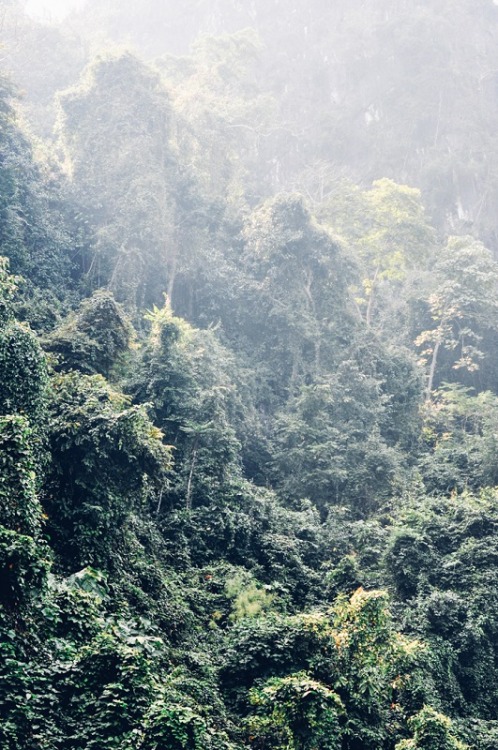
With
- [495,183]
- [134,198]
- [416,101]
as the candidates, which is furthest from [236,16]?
[134,198]

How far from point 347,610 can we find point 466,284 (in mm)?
18545

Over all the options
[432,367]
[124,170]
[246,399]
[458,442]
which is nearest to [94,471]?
[246,399]

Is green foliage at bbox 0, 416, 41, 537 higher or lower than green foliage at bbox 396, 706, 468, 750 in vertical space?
higher

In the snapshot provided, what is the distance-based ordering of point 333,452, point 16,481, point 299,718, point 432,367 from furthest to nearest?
point 432,367 < point 333,452 < point 299,718 < point 16,481

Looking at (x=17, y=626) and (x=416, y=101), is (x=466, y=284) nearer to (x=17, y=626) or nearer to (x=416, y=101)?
(x=416, y=101)

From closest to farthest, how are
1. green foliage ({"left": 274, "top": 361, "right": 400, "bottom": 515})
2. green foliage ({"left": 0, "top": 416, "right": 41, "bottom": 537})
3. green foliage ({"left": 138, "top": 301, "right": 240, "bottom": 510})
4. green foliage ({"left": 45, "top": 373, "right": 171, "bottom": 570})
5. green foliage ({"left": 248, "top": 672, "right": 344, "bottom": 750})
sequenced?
green foliage ({"left": 0, "top": 416, "right": 41, "bottom": 537})
green foliage ({"left": 248, "top": 672, "right": 344, "bottom": 750})
green foliage ({"left": 45, "top": 373, "right": 171, "bottom": 570})
green foliage ({"left": 138, "top": 301, "right": 240, "bottom": 510})
green foliage ({"left": 274, "top": 361, "right": 400, "bottom": 515})

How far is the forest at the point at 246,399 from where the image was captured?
9453 millimetres

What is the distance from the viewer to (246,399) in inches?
869

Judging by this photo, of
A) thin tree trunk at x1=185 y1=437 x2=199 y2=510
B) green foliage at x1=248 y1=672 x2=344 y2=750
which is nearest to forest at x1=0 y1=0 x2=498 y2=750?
green foliage at x1=248 y1=672 x2=344 y2=750

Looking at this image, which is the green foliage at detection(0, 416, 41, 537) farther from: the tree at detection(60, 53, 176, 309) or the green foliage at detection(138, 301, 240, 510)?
the tree at detection(60, 53, 176, 309)

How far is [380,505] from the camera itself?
18766 mm

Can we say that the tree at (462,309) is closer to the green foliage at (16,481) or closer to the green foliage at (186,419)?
the green foliage at (186,419)

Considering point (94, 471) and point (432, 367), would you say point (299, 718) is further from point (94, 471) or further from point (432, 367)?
point (432, 367)

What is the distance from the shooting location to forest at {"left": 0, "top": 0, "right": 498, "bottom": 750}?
9453 mm
